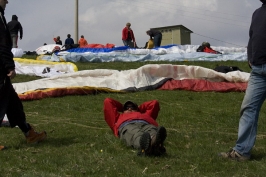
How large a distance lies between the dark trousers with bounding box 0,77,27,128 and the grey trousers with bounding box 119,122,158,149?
1.35m

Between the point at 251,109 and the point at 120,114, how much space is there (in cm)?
214

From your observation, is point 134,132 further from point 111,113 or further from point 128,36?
point 128,36

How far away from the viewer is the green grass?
4.62 metres

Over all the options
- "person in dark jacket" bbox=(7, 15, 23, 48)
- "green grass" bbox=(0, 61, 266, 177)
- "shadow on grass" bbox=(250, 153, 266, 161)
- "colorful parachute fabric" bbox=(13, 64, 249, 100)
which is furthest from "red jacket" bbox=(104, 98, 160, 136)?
"person in dark jacket" bbox=(7, 15, 23, 48)

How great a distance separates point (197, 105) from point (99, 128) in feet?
9.38

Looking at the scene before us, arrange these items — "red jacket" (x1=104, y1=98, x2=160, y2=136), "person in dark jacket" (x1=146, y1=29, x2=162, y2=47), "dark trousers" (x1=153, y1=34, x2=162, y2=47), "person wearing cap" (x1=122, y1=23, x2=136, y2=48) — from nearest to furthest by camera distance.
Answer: "red jacket" (x1=104, y1=98, x2=160, y2=136) → "person wearing cap" (x1=122, y1=23, x2=136, y2=48) → "person in dark jacket" (x1=146, y1=29, x2=162, y2=47) → "dark trousers" (x1=153, y1=34, x2=162, y2=47)

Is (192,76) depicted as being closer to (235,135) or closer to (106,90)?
(106,90)

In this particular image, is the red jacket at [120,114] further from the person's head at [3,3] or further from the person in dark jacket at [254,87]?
the person's head at [3,3]

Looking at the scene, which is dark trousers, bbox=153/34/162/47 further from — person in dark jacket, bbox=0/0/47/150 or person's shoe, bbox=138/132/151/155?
person's shoe, bbox=138/132/151/155

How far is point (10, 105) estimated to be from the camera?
579cm

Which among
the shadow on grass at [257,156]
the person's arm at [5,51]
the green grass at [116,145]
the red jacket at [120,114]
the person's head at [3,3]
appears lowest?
the shadow on grass at [257,156]

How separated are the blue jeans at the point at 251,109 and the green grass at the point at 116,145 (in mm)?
221

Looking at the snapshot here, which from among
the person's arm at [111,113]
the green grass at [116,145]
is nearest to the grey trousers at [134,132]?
the green grass at [116,145]

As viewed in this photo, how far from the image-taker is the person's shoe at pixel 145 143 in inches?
194
